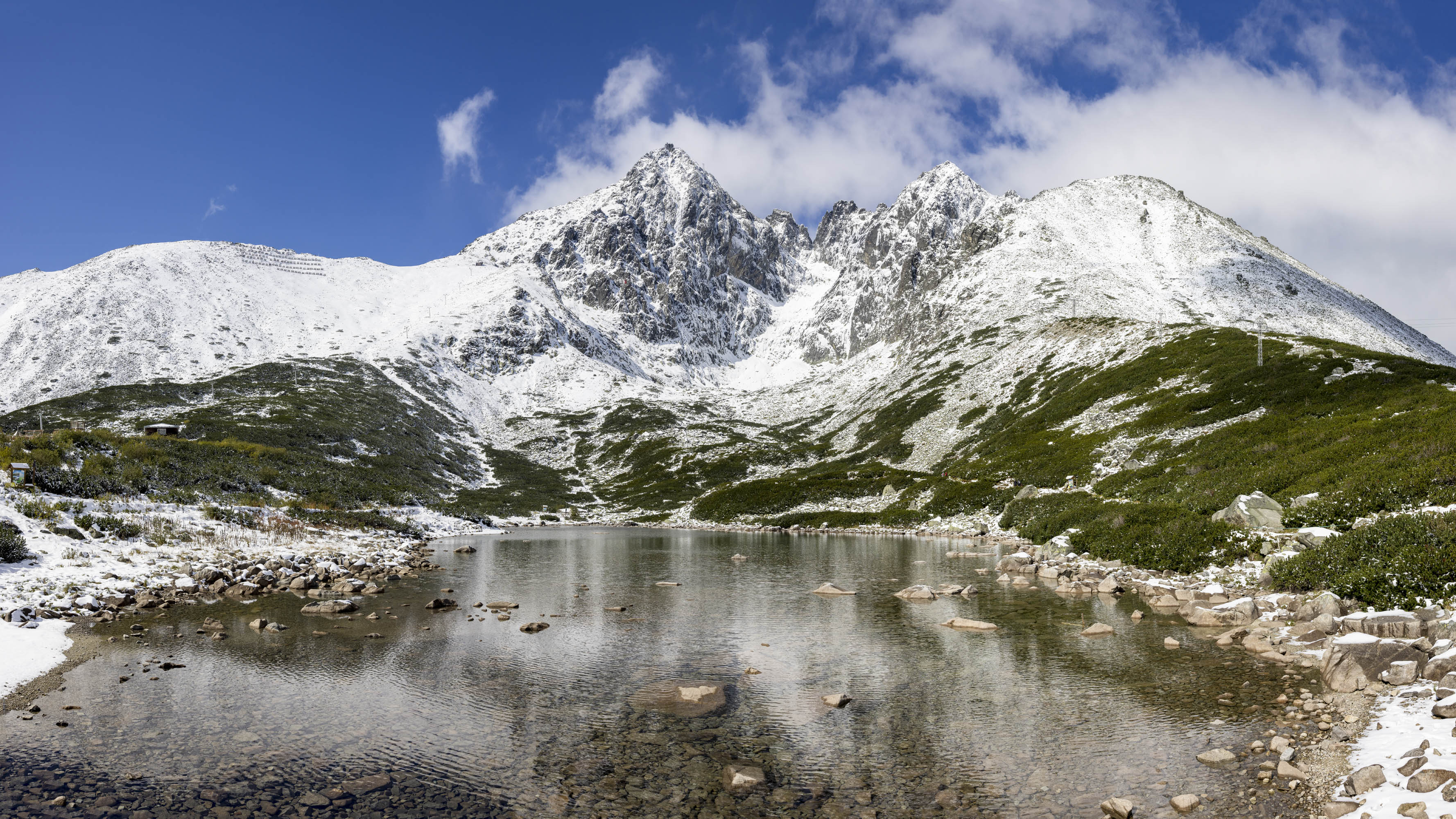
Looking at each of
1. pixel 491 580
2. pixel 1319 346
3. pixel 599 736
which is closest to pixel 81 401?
pixel 491 580

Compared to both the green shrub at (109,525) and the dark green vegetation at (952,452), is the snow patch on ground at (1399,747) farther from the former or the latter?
the green shrub at (109,525)

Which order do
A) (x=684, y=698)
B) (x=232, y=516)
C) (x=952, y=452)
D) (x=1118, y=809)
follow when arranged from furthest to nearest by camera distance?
(x=952, y=452) < (x=232, y=516) < (x=684, y=698) < (x=1118, y=809)

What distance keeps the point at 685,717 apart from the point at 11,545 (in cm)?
2820

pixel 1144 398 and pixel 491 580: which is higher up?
pixel 1144 398

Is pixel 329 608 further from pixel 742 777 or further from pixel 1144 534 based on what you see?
pixel 1144 534

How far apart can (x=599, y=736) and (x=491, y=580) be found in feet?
89.7

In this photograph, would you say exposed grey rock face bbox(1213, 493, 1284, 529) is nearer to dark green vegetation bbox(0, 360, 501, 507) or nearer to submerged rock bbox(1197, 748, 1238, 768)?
submerged rock bbox(1197, 748, 1238, 768)

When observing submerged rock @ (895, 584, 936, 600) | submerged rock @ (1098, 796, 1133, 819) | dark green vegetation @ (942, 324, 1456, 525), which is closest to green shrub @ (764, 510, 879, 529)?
dark green vegetation @ (942, 324, 1456, 525)

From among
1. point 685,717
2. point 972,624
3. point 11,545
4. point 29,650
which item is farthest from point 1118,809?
point 11,545

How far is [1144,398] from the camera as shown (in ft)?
269

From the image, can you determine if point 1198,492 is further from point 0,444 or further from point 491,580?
point 0,444

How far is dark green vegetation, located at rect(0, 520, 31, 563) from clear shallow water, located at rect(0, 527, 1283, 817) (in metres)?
6.01

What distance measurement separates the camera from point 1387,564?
20016 mm

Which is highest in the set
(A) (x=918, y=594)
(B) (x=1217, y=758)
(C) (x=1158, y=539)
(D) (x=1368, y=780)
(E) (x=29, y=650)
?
(C) (x=1158, y=539)
